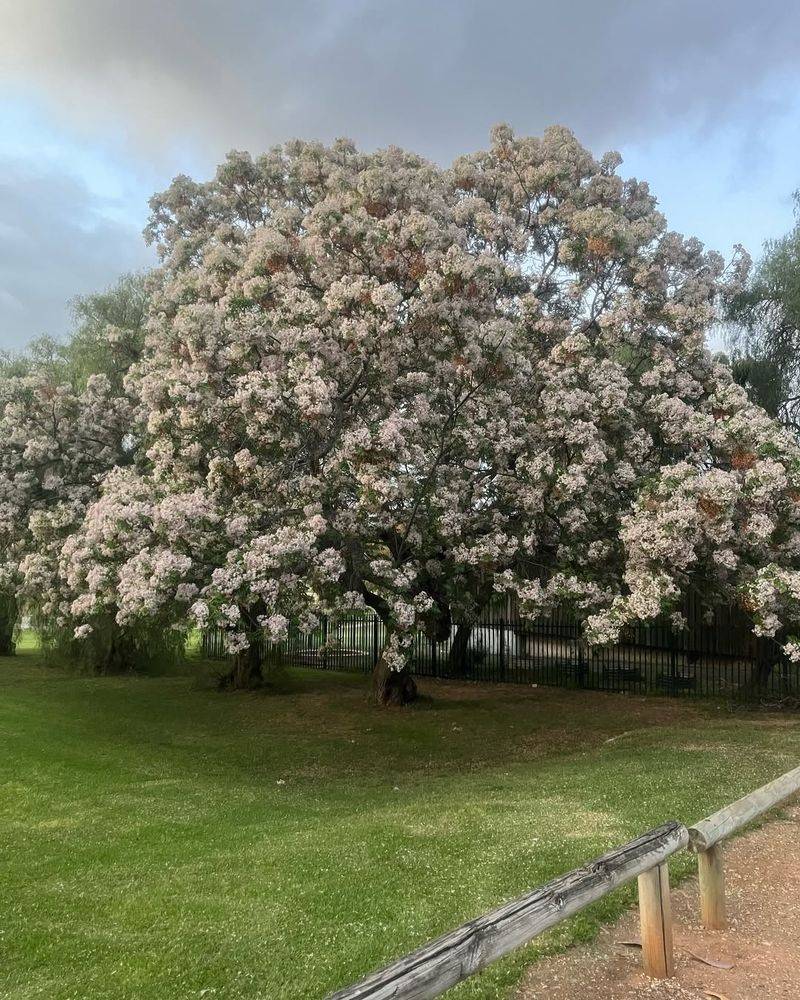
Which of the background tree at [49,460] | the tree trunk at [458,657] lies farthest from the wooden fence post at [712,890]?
the tree trunk at [458,657]

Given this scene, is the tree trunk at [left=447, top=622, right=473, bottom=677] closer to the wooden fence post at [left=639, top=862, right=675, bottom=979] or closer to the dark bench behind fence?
the dark bench behind fence

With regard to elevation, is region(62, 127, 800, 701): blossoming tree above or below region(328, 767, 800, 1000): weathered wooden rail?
above

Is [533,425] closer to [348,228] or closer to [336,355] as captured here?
[336,355]

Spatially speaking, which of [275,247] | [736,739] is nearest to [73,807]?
[275,247]

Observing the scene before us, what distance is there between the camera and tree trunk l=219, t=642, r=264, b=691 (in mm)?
20938

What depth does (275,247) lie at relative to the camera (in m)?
12.8

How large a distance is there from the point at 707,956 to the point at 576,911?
1391 mm

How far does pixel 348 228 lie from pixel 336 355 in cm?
226

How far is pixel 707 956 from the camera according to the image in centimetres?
460

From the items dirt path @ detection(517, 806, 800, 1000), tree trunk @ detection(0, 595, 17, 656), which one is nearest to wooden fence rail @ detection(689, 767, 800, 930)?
dirt path @ detection(517, 806, 800, 1000)

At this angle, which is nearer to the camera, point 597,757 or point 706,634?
point 597,757

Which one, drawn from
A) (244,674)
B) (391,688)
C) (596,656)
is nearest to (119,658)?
(244,674)

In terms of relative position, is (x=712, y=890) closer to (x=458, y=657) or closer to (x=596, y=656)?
(x=596, y=656)

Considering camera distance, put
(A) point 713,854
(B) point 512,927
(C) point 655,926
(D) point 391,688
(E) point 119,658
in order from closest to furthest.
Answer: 1. (B) point 512,927
2. (C) point 655,926
3. (A) point 713,854
4. (D) point 391,688
5. (E) point 119,658
